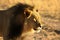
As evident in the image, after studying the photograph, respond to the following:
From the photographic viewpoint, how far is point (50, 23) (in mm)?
7934

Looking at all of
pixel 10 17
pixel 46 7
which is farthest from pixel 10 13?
pixel 46 7

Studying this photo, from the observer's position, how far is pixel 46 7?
10.6 metres

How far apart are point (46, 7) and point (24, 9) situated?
18.7ft

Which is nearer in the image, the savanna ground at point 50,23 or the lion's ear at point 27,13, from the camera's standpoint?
the lion's ear at point 27,13

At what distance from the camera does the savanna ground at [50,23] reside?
6.63 meters

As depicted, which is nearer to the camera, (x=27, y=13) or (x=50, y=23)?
(x=27, y=13)

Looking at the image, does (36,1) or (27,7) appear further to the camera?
(36,1)

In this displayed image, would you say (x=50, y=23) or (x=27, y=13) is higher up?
(x=27, y=13)

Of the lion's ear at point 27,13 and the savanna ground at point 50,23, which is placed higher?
the lion's ear at point 27,13

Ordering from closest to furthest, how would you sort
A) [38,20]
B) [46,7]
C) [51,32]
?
[38,20] < [51,32] < [46,7]

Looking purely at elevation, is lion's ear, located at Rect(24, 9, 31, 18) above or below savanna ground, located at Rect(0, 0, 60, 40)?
above

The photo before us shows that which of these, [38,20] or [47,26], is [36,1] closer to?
[47,26]

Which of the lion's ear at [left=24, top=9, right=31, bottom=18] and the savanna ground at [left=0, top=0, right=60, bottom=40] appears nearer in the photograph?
the lion's ear at [left=24, top=9, right=31, bottom=18]

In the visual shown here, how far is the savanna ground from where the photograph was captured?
261 inches
